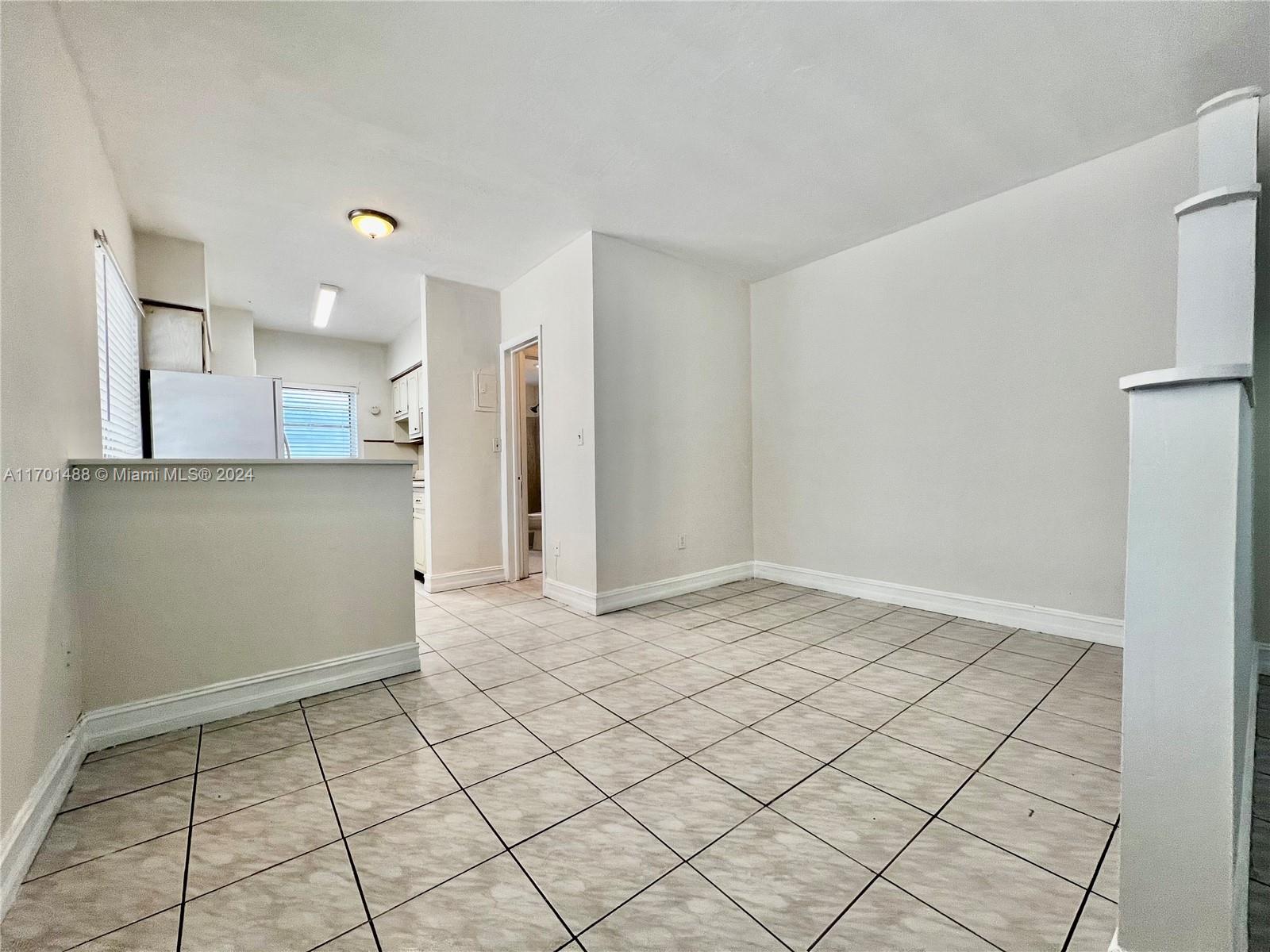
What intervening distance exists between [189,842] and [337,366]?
20.3ft

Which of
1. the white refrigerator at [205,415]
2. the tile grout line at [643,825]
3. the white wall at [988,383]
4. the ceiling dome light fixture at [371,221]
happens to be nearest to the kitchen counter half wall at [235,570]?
the tile grout line at [643,825]

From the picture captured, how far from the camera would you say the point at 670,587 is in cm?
418

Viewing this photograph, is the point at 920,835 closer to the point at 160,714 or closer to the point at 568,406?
the point at 160,714

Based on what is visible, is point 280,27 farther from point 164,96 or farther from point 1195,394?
point 1195,394

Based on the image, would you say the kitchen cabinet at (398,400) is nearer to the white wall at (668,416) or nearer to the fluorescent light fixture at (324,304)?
the fluorescent light fixture at (324,304)

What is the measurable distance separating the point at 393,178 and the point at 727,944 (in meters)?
3.67

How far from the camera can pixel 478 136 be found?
260cm

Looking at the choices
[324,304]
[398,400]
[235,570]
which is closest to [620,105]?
[235,570]

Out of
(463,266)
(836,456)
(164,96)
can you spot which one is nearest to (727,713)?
(836,456)

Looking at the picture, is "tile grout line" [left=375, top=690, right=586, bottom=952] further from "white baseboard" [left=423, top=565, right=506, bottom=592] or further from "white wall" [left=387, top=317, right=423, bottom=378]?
"white wall" [left=387, top=317, right=423, bottom=378]

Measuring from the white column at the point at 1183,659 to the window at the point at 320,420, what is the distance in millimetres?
7236

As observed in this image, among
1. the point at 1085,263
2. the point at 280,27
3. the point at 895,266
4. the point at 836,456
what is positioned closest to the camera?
the point at 280,27

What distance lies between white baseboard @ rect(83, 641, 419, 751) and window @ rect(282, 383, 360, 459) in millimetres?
4710

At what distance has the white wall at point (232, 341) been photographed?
205 inches
